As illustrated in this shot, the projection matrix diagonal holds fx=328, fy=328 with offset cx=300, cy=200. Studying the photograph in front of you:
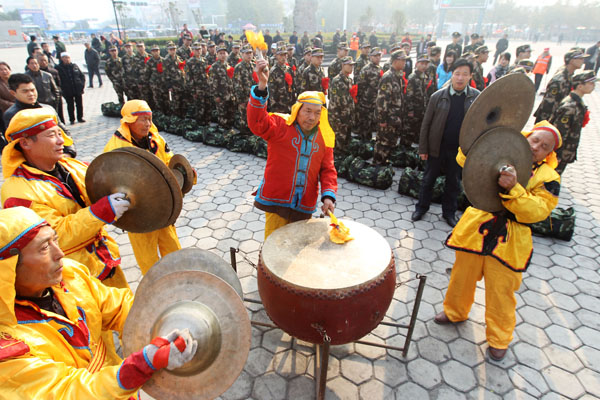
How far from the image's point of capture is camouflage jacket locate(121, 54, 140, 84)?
10.8 meters

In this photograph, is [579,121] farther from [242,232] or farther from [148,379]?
[148,379]

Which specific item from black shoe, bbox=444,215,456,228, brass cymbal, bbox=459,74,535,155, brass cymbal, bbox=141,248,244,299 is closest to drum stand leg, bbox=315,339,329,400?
brass cymbal, bbox=141,248,244,299

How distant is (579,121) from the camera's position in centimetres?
512

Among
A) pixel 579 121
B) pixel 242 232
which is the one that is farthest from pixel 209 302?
pixel 579 121

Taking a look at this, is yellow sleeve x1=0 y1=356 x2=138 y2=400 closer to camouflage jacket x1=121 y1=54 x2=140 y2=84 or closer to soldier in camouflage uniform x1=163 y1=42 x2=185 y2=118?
soldier in camouflage uniform x1=163 y1=42 x2=185 y2=118

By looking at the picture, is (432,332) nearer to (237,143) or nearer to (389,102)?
(389,102)

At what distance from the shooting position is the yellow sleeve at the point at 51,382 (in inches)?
49.5

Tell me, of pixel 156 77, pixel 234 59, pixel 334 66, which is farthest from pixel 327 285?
pixel 234 59

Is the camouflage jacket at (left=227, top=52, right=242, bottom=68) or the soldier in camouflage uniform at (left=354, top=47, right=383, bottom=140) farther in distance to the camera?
the camouflage jacket at (left=227, top=52, right=242, bottom=68)

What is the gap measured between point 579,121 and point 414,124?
10.7ft

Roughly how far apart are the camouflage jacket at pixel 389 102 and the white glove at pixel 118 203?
552cm

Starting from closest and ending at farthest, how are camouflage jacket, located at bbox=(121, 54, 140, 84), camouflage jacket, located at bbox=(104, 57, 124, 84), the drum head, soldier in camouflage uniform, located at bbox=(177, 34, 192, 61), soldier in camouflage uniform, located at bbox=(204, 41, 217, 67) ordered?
the drum head, camouflage jacket, located at bbox=(121, 54, 140, 84), camouflage jacket, located at bbox=(104, 57, 124, 84), soldier in camouflage uniform, located at bbox=(204, 41, 217, 67), soldier in camouflage uniform, located at bbox=(177, 34, 192, 61)

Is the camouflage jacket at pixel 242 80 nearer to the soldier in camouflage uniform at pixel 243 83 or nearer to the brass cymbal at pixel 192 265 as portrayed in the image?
the soldier in camouflage uniform at pixel 243 83

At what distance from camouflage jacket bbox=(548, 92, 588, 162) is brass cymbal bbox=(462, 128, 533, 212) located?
12.0 feet
